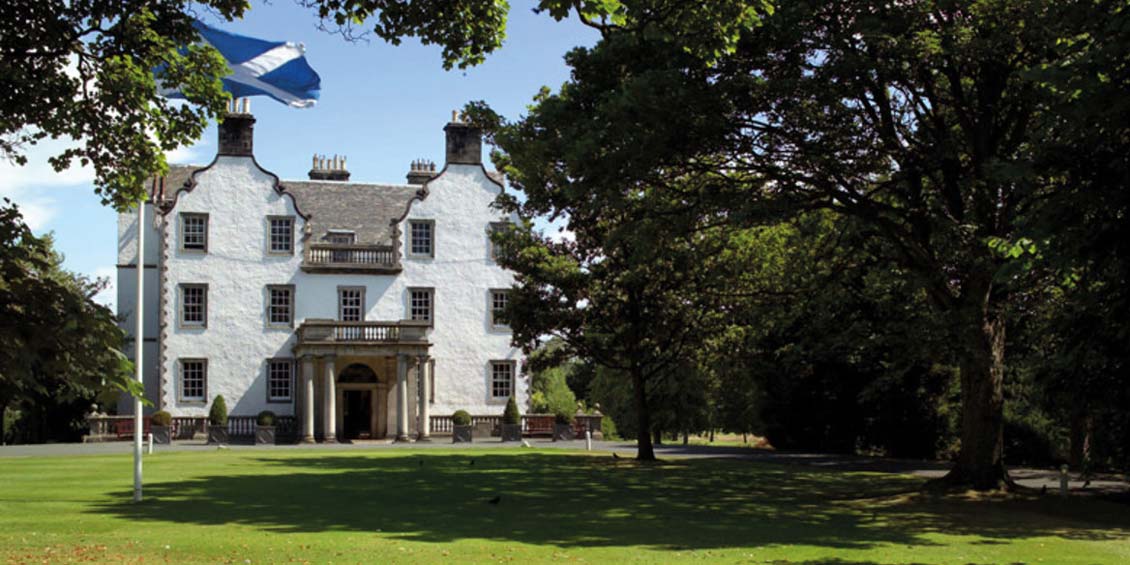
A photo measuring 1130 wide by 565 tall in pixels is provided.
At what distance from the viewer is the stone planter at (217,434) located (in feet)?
152

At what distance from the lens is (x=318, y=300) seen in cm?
5212

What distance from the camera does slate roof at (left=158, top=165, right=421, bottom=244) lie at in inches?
2142

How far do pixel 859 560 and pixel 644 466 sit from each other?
18238 mm

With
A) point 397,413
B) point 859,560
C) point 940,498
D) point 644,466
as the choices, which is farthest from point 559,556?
point 397,413

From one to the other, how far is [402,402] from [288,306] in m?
8.29

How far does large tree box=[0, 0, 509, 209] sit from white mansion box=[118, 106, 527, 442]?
109ft

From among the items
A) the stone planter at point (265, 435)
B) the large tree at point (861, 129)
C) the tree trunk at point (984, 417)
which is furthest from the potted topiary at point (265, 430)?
the tree trunk at point (984, 417)

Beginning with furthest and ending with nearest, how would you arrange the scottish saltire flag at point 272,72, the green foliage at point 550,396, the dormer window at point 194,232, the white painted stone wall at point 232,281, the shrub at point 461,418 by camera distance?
the green foliage at point 550,396
the dormer window at point 194,232
the white painted stone wall at point 232,281
the shrub at point 461,418
the scottish saltire flag at point 272,72

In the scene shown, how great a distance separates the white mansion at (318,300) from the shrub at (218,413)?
5.97 ft

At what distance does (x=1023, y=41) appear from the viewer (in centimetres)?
1936

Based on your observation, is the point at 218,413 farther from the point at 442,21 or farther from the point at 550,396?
the point at 442,21

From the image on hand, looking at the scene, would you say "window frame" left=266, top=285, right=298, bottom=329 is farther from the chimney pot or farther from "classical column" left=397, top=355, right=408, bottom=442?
the chimney pot

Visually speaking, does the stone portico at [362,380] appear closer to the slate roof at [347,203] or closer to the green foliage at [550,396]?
the slate roof at [347,203]

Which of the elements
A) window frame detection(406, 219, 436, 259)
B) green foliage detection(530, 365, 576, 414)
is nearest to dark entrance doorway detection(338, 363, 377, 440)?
window frame detection(406, 219, 436, 259)
